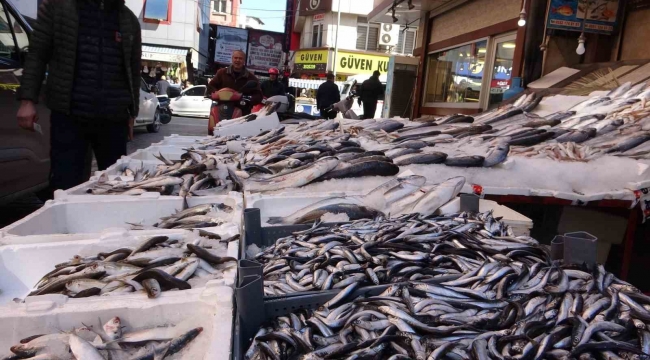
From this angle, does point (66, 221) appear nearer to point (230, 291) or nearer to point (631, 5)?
A: point (230, 291)

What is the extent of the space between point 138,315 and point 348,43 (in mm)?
31408

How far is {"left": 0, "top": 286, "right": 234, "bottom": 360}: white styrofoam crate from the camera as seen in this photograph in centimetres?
149

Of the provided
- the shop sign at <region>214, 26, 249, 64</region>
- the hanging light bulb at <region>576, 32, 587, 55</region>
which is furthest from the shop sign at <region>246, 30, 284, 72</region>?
the hanging light bulb at <region>576, 32, 587, 55</region>

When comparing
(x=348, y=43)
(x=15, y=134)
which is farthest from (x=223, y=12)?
(x=15, y=134)

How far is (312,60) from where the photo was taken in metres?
32.2

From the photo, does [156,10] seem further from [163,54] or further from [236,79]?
[236,79]

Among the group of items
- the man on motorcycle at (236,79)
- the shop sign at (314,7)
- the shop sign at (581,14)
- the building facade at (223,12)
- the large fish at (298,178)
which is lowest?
the large fish at (298,178)

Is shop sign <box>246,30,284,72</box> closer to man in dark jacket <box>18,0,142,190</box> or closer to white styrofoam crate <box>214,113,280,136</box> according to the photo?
white styrofoam crate <box>214,113,280,136</box>

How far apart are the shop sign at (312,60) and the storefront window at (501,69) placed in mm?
21390

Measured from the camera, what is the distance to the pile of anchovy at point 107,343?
1414 millimetres

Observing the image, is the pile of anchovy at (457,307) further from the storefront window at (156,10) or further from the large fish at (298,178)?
the storefront window at (156,10)

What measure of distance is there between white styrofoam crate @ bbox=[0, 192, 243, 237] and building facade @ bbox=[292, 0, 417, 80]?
27.4m

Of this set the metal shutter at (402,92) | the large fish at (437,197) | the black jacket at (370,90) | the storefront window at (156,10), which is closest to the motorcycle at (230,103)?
the large fish at (437,197)

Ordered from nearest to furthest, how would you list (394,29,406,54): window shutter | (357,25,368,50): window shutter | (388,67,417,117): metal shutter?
1. (388,67,417,117): metal shutter
2. (357,25,368,50): window shutter
3. (394,29,406,54): window shutter
